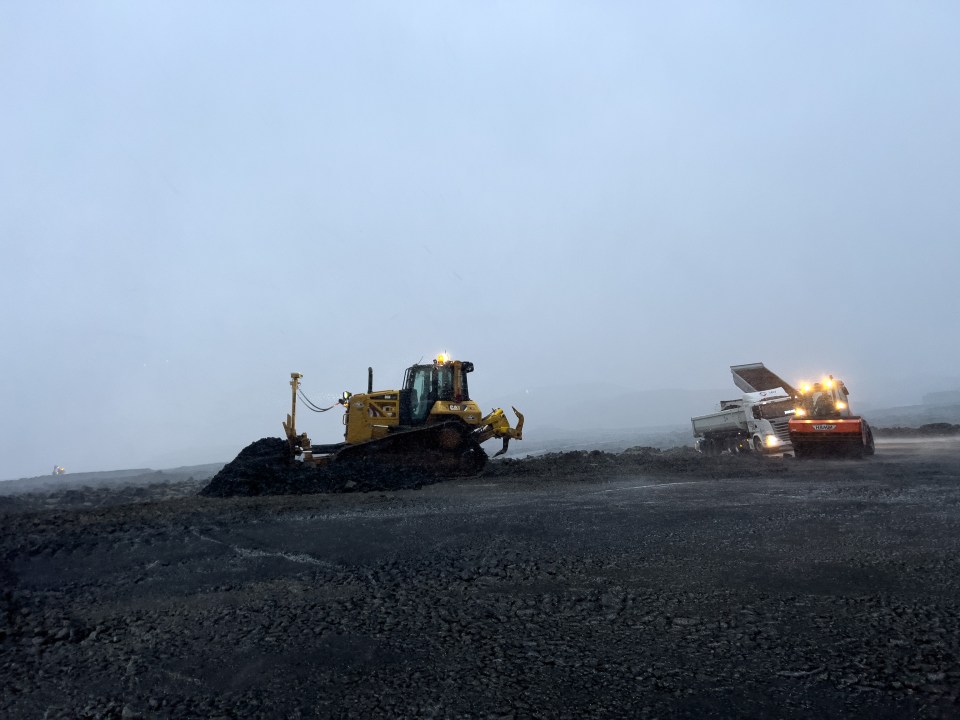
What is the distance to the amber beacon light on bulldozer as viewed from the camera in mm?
15164

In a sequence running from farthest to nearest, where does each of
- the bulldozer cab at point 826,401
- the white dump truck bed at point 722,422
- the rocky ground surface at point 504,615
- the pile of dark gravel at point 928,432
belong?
1. the pile of dark gravel at point 928,432
2. the white dump truck bed at point 722,422
3. the bulldozer cab at point 826,401
4. the rocky ground surface at point 504,615

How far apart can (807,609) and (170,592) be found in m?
5.23

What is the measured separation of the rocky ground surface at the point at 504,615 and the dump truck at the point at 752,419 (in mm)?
10733

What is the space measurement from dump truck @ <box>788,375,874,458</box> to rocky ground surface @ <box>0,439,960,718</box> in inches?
327

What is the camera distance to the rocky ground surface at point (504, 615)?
116 inches

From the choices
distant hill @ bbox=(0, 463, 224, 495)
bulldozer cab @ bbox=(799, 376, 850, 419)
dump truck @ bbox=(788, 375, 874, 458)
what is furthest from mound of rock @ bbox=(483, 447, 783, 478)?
distant hill @ bbox=(0, 463, 224, 495)

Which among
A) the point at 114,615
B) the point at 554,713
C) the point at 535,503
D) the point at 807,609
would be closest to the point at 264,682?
the point at 554,713

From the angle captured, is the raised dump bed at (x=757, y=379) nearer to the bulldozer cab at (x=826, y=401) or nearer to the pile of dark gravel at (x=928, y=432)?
the bulldozer cab at (x=826, y=401)

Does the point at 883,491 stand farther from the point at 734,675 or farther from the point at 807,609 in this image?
the point at 734,675

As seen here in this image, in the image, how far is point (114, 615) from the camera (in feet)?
15.0

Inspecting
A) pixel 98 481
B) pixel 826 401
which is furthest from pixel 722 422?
pixel 98 481

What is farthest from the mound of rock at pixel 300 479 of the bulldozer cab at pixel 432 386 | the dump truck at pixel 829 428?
the dump truck at pixel 829 428

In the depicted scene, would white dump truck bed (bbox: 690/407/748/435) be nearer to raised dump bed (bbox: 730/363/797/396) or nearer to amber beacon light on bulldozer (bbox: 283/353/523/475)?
raised dump bed (bbox: 730/363/797/396)

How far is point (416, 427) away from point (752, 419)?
38.6 feet
